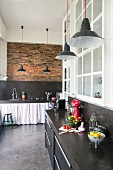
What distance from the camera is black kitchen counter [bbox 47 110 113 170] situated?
1.19 m

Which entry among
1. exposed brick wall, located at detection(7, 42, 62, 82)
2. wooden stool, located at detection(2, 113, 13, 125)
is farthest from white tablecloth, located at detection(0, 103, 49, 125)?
exposed brick wall, located at detection(7, 42, 62, 82)

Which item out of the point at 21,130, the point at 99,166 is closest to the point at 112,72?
the point at 99,166

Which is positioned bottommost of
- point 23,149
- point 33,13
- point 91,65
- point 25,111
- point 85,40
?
point 23,149

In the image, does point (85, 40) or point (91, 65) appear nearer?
point (85, 40)

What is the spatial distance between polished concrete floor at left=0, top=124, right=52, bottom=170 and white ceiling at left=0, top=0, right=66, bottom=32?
352 centimetres

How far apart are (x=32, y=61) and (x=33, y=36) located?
98 centimetres

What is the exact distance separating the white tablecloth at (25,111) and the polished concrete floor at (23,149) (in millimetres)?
494

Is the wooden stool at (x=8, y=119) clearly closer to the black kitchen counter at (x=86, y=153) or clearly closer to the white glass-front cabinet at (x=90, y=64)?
the white glass-front cabinet at (x=90, y=64)

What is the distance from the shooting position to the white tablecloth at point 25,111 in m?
5.59

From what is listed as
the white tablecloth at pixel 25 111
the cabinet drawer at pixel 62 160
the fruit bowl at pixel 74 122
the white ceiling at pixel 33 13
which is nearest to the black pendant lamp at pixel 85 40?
the fruit bowl at pixel 74 122

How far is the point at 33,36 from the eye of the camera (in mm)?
6406

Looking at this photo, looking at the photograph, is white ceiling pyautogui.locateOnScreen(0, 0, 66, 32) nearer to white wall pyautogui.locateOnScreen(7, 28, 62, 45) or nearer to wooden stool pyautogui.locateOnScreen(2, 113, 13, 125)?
white wall pyautogui.locateOnScreen(7, 28, 62, 45)

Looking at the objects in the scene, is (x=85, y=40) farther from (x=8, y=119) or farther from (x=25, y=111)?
(x=8, y=119)

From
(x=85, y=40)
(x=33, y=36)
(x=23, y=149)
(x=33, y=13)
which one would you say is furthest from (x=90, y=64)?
(x=33, y=36)
